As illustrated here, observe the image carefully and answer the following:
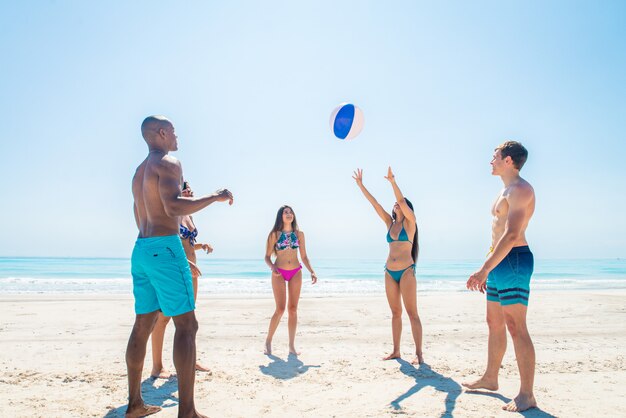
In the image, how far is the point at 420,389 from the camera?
446cm

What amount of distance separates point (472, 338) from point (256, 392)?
13.7 ft

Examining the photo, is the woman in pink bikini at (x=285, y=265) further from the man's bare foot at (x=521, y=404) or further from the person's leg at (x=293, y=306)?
the man's bare foot at (x=521, y=404)

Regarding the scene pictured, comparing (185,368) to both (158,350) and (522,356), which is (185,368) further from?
(522,356)

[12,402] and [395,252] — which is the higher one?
[395,252]

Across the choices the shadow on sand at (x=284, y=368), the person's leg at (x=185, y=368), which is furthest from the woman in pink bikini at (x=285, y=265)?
the person's leg at (x=185, y=368)

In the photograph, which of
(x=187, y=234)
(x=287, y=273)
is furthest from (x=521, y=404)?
(x=187, y=234)

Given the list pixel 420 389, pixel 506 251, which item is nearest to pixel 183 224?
pixel 420 389

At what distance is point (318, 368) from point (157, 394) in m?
1.91

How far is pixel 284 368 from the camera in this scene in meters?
5.30

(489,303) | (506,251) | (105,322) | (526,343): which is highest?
(506,251)

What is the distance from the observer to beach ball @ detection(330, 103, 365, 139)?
21.7 ft

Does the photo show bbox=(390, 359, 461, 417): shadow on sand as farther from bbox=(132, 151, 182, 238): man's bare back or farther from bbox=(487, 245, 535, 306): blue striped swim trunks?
bbox=(132, 151, 182, 238): man's bare back

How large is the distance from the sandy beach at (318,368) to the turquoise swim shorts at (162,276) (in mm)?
1044

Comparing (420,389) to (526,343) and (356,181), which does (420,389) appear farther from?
(356,181)
